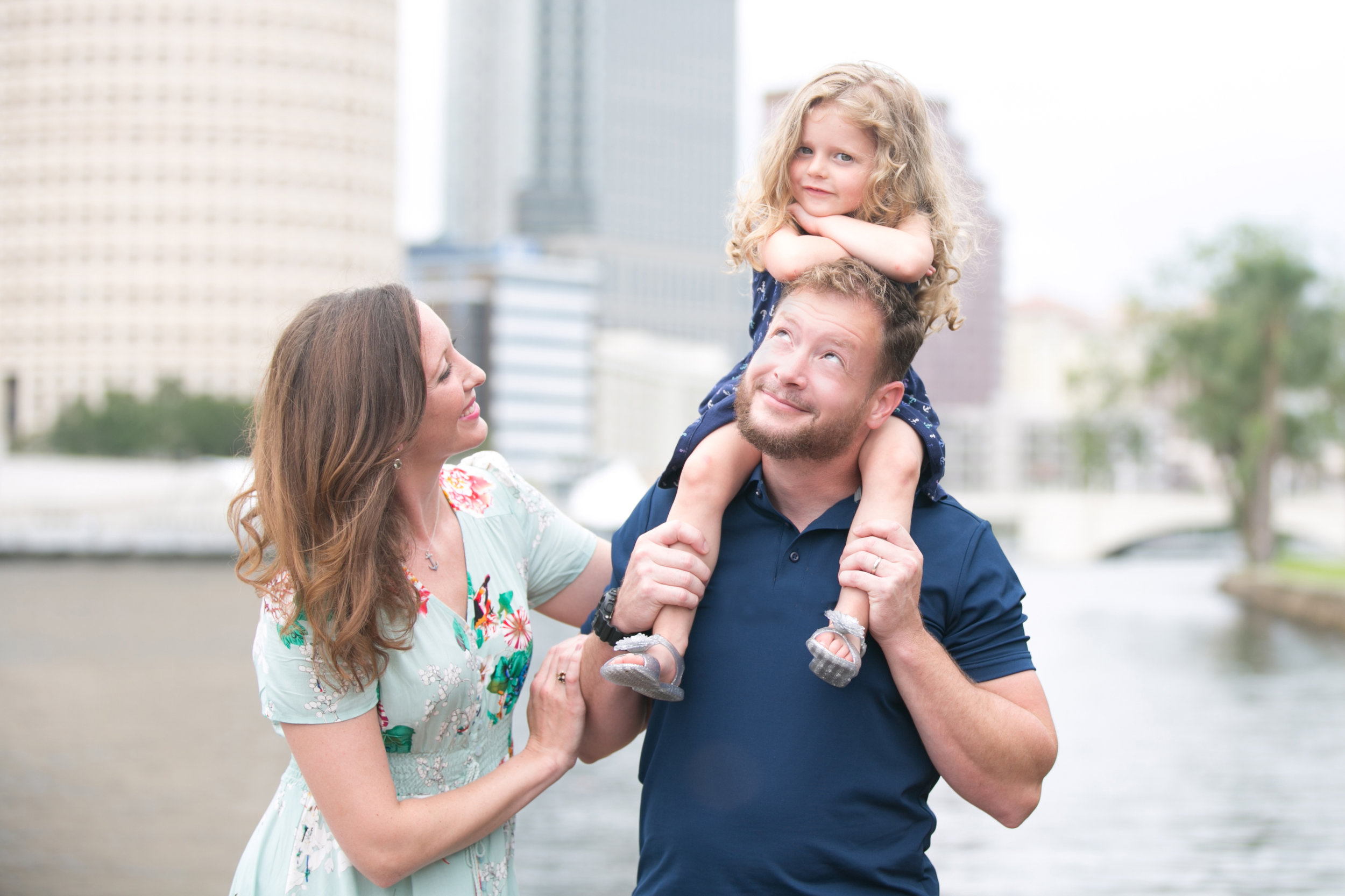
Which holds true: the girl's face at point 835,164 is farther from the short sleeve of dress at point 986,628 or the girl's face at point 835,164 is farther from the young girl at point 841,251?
the short sleeve of dress at point 986,628

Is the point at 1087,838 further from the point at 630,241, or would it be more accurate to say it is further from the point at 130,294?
the point at 630,241

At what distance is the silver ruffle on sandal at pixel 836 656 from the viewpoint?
179cm

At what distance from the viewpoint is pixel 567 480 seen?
261 feet

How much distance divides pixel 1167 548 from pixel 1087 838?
78.0 metres

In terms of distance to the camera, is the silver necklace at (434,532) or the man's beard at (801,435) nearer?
the man's beard at (801,435)

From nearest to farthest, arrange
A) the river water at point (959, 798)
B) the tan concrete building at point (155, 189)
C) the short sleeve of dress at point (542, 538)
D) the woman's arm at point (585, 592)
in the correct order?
the short sleeve of dress at point (542, 538)
the woman's arm at point (585, 592)
the river water at point (959, 798)
the tan concrete building at point (155, 189)

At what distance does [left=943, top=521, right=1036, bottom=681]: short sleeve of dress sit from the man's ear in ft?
0.85

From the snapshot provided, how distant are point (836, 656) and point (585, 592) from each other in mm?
815

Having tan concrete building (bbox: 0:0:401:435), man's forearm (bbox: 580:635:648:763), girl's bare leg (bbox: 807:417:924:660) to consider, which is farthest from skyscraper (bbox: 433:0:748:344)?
girl's bare leg (bbox: 807:417:924:660)

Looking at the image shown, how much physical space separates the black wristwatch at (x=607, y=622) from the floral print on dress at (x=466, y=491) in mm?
326

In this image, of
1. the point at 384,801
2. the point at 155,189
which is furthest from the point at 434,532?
the point at 155,189

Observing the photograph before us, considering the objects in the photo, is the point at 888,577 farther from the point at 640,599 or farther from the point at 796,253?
the point at 796,253

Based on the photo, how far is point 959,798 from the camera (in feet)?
39.3

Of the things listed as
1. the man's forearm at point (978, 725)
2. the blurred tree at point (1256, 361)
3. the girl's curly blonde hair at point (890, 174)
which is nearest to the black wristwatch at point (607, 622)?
the man's forearm at point (978, 725)
